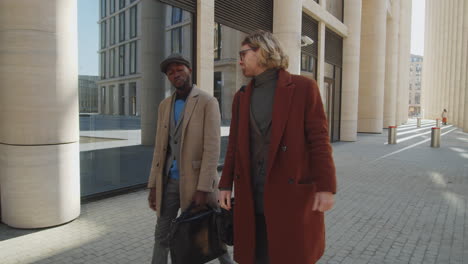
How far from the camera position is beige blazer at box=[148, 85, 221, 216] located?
2787 millimetres

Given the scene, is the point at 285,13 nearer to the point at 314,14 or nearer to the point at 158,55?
the point at 314,14

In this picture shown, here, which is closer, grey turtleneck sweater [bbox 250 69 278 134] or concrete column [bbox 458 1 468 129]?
grey turtleneck sweater [bbox 250 69 278 134]

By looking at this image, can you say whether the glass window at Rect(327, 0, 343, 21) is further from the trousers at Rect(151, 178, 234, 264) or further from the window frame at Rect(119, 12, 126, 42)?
the trousers at Rect(151, 178, 234, 264)

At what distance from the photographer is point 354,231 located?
469 cm

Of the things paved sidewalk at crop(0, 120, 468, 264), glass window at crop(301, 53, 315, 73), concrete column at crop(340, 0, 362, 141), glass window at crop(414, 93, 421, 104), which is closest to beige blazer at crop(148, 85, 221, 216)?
paved sidewalk at crop(0, 120, 468, 264)

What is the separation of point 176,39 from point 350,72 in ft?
41.6

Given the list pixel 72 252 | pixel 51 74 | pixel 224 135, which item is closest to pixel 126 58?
pixel 51 74

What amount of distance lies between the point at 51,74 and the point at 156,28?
3.24 m

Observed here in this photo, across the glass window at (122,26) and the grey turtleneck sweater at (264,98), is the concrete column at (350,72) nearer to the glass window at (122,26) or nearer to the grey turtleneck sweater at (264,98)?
the glass window at (122,26)

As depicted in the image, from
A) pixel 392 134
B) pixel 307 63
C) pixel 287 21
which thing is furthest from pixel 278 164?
pixel 392 134

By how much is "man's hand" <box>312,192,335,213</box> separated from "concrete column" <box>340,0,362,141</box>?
55.0 ft

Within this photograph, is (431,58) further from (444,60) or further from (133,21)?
(133,21)

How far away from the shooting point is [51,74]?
4477mm

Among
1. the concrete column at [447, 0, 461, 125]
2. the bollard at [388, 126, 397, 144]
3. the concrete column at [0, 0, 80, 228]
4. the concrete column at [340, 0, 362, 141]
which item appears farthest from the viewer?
the concrete column at [447, 0, 461, 125]
